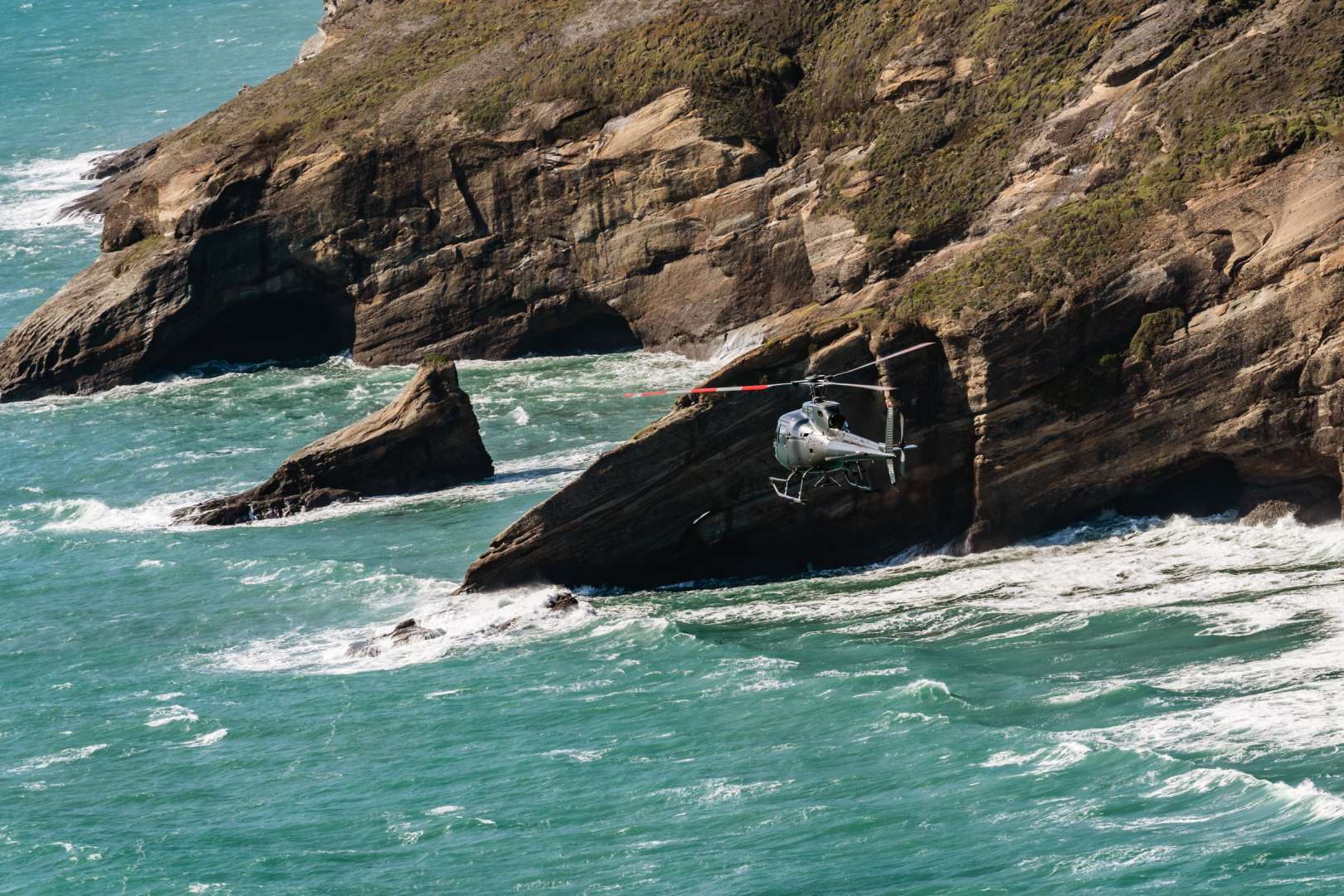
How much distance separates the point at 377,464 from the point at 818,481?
20582 mm

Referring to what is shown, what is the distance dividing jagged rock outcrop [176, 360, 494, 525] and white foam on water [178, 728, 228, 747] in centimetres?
1857

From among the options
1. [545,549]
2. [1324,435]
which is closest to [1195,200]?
[1324,435]

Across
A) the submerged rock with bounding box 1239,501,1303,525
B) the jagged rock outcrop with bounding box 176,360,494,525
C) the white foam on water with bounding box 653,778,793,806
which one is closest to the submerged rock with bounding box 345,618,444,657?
the white foam on water with bounding box 653,778,793,806

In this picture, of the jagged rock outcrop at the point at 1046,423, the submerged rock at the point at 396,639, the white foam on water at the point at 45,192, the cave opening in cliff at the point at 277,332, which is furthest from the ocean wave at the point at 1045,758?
the white foam on water at the point at 45,192

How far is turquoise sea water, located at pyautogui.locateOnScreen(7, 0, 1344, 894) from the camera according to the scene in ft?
109

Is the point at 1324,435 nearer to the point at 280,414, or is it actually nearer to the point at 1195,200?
the point at 1195,200

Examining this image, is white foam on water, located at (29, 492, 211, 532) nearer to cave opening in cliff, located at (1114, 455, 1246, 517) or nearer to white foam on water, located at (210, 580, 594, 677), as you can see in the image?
white foam on water, located at (210, 580, 594, 677)

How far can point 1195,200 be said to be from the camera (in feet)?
163

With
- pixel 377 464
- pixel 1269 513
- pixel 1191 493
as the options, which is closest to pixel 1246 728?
pixel 1269 513

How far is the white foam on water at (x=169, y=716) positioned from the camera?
4384cm

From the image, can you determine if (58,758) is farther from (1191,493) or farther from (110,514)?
(1191,493)

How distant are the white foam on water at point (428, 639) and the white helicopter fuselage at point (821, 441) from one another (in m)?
7.72

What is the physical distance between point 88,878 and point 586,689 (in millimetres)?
11661

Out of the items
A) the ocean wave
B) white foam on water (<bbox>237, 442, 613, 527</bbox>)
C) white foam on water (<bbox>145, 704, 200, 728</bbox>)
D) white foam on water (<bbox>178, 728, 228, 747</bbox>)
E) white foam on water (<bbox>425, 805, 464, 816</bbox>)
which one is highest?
white foam on water (<bbox>237, 442, 613, 527</bbox>)
